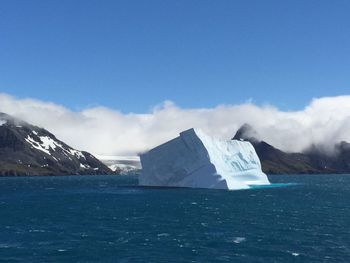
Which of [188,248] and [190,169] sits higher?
[190,169]

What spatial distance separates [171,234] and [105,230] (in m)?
7.07

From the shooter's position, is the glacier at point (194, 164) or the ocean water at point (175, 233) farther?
the glacier at point (194, 164)

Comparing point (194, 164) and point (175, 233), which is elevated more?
point (194, 164)

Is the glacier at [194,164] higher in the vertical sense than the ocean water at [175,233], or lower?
higher

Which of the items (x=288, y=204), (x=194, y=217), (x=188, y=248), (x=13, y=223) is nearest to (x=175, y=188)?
(x=288, y=204)

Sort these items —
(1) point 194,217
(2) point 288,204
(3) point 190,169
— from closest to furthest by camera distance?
(1) point 194,217 → (2) point 288,204 → (3) point 190,169

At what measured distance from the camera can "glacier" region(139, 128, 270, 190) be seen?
102 metres

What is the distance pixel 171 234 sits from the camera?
154 ft

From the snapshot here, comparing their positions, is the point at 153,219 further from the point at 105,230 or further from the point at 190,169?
the point at 190,169

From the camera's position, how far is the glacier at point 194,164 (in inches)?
3999

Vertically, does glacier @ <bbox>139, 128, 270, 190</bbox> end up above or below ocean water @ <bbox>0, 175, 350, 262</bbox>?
above

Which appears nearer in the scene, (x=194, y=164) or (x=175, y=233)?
(x=175, y=233)

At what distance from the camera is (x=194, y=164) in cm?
10262

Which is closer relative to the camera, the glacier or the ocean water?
the ocean water
